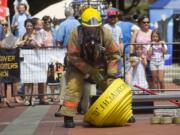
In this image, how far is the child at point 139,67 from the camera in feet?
43.7

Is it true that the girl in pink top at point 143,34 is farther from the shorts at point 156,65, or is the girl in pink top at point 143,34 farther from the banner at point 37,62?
the banner at point 37,62

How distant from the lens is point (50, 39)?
14.6 metres

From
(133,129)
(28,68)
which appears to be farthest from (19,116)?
(133,129)

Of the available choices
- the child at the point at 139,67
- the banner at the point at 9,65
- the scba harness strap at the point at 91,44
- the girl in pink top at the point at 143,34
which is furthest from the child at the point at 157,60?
the scba harness strap at the point at 91,44

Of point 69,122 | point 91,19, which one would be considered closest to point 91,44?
point 91,19

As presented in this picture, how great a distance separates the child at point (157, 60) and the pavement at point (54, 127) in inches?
72.2

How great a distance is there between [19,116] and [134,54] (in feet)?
9.27

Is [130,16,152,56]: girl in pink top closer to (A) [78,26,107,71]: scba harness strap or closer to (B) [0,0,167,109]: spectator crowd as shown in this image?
(B) [0,0,167,109]: spectator crowd

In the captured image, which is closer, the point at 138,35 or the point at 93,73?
the point at 93,73

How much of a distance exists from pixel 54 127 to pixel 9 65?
353 centimetres

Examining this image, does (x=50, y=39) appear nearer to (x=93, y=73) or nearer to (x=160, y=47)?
(x=160, y=47)

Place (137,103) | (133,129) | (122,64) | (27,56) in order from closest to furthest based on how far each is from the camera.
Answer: (133,129), (137,103), (122,64), (27,56)

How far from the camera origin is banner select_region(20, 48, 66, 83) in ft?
45.2

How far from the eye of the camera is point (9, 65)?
13.7 meters
